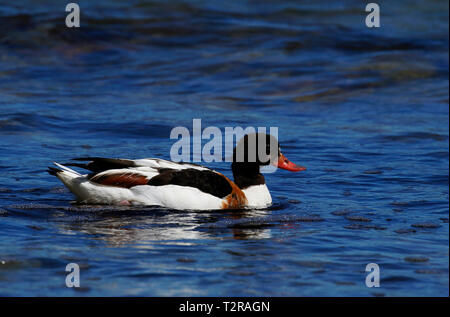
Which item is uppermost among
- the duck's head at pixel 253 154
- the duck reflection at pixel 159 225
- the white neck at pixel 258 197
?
the duck's head at pixel 253 154

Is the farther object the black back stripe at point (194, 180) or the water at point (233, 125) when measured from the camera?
the black back stripe at point (194, 180)

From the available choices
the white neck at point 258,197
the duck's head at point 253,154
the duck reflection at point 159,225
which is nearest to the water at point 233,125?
the duck reflection at point 159,225

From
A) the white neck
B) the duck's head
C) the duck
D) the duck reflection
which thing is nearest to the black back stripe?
the duck

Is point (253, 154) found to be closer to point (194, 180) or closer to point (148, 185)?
point (194, 180)

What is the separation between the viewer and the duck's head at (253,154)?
9.92 meters

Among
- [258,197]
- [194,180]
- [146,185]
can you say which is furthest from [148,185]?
[258,197]

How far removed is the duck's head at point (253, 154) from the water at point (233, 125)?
0.52m

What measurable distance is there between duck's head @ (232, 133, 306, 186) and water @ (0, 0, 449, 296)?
0.52 metres

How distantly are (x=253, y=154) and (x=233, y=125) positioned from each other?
13.6ft

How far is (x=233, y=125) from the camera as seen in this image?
1409cm

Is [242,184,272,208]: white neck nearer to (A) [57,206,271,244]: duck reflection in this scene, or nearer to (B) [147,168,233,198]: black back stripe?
(A) [57,206,271,244]: duck reflection

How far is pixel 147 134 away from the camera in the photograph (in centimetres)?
1349

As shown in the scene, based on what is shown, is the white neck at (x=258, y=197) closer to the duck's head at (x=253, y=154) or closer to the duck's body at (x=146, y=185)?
the duck's head at (x=253, y=154)
